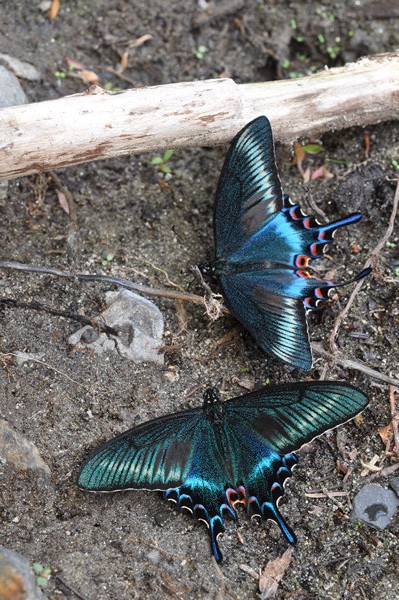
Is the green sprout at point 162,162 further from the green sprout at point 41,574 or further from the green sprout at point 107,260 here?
the green sprout at point 41,574

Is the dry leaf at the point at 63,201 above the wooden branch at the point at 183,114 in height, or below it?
below

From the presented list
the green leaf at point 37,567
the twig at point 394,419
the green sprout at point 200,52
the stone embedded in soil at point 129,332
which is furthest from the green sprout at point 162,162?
the green leaf at point 37,567

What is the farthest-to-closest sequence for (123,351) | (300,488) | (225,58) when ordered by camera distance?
(225,58), (123,351), (300,488)

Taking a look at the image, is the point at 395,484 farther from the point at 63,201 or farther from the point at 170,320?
the point at 63,201

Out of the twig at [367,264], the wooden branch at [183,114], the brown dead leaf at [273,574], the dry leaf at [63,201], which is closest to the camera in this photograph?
the brown dead leaf at [273,574]

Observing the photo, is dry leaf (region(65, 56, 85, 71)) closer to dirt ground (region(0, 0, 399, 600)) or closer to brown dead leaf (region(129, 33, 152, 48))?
dirt ground (region(0, 0, 399, 600))

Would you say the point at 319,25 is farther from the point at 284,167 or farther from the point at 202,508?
the point at 202,508

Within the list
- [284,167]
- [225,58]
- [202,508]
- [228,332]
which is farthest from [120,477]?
[225,58]
